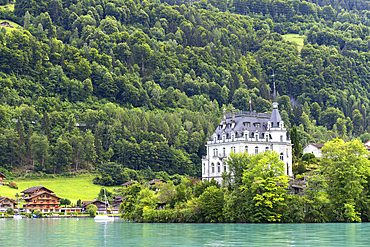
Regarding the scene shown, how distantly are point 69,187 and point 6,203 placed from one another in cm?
2553

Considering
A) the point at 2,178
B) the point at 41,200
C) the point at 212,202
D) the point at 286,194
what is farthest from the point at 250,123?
the point at 2,178

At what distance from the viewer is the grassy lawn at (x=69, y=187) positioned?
176250 millimetres

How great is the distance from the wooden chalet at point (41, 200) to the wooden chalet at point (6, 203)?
3693 mm

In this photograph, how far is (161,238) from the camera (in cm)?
6519

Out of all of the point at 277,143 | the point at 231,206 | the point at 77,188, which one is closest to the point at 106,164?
the point at 77,188

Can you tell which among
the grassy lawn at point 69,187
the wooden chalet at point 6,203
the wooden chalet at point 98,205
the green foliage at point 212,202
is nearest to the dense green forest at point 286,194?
the green foliage at point 212,202

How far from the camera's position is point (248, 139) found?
11200cm

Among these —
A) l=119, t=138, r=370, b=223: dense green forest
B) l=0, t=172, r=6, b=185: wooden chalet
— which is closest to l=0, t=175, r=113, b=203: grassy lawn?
l=0, t=172, r=6, b=185: wooden chalet

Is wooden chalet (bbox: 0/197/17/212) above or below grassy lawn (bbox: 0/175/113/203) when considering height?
below

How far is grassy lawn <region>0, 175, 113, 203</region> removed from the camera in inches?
6939

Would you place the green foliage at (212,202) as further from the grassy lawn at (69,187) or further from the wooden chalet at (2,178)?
the wooden chalet at (2,178)

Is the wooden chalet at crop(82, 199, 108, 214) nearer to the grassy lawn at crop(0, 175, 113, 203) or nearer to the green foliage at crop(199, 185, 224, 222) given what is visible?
the grassy lawn at crop(0, 175, 113, 203)

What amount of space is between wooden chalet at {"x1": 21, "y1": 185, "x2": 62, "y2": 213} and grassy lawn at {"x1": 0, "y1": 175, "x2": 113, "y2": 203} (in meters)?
4.90

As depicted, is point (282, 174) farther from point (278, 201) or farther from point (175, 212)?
point (175, 212)
